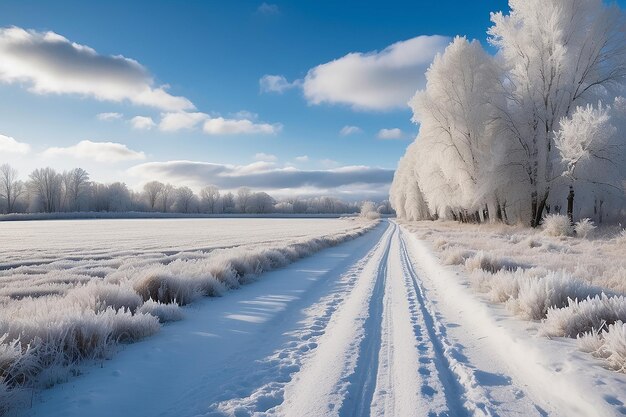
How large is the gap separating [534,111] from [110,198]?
123m

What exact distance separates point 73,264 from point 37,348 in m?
12.7

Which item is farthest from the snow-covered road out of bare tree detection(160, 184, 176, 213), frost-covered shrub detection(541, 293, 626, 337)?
bare tree detection(160, 184, 176, 213)

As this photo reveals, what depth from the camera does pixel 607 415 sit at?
7.97ft

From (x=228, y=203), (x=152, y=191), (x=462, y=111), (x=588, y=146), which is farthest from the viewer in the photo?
(x=228, y=203)

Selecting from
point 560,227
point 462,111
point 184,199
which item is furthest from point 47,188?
point 560,227

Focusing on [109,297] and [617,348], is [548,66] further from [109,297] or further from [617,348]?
[109,297]

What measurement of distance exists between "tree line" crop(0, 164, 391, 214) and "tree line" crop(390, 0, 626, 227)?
4373 inches

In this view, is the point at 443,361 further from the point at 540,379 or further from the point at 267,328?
the point at 267,328

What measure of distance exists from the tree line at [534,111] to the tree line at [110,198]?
111 m

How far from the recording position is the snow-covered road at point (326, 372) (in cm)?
276

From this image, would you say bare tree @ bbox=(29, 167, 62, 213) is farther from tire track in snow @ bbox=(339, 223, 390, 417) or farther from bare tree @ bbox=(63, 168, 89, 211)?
tire track in snow @ bbox=(339, 223, 390, 417)

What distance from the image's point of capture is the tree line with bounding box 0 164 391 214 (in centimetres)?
9750

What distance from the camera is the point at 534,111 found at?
19.1 meters

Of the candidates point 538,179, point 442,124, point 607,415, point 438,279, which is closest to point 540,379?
point 607,415
